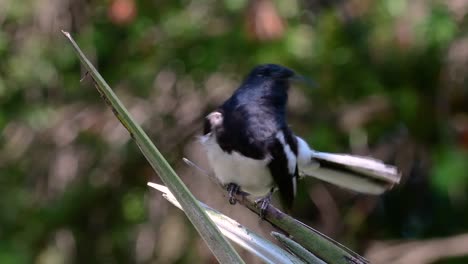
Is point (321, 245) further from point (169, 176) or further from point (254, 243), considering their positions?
point (169, 176)

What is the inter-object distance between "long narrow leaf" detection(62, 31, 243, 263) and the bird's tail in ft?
4.84

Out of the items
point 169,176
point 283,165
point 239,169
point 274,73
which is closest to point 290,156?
point 283,165

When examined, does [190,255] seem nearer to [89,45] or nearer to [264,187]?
[89,45]

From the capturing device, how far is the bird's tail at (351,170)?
2791 mm

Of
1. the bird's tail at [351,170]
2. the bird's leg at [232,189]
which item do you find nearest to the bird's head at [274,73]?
the bird's tail at [351,170]

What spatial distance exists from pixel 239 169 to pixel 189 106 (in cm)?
242

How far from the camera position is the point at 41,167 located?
17.6 ft

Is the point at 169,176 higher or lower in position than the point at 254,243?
higher

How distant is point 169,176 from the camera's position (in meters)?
1.33

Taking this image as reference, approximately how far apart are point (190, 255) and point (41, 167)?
1.02 m

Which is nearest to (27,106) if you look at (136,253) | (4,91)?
(4,91)

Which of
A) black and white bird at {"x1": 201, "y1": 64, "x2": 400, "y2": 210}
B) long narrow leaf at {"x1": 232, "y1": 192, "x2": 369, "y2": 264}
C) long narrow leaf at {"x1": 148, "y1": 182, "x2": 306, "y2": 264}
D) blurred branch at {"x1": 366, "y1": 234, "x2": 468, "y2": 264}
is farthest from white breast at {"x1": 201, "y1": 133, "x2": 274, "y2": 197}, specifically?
blurred branch at {"x1": 366, "y1": 234, "x2": 468, "y2": 264}

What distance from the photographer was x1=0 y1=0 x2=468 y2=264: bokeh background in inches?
183

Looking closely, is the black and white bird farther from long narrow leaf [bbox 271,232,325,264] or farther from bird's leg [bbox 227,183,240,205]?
long narrow leaf [bbox 271,232,325,264]
